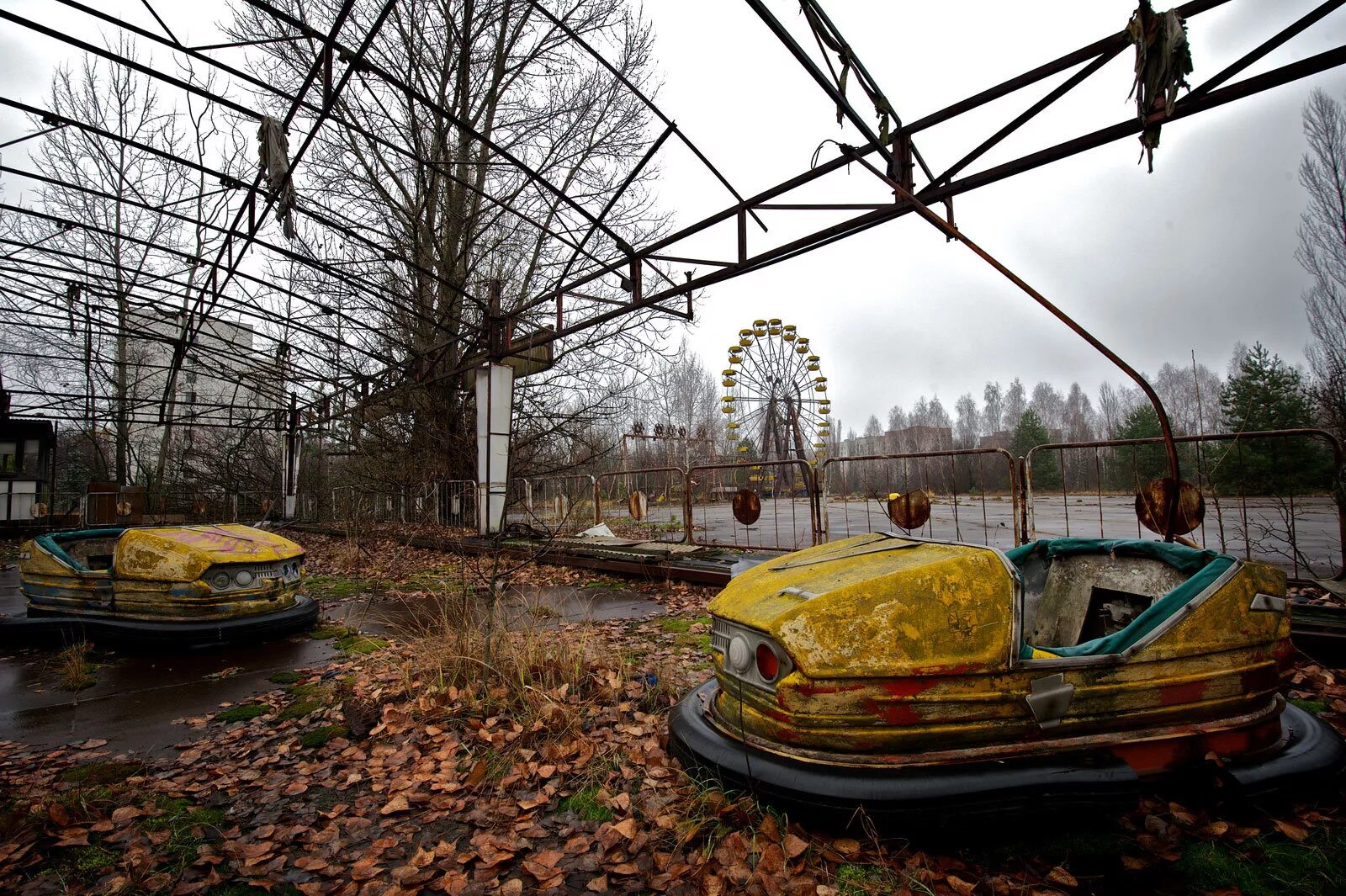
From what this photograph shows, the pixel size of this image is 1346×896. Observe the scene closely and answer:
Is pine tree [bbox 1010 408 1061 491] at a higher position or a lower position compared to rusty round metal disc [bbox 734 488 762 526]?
higher

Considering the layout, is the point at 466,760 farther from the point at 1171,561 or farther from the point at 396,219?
the point at 396,219

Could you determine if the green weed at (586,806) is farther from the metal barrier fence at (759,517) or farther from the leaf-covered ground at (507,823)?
the metal barrier fence at (759,517)

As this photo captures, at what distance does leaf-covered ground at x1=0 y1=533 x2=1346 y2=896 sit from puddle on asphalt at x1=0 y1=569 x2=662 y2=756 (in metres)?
0.13

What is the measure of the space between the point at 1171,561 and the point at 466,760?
2.88 metres

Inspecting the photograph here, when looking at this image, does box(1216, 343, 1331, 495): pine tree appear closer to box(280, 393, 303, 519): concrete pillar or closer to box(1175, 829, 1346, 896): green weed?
box(1175, 829, 1346, 896): green weed

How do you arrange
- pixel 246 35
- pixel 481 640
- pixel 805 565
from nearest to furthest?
1. pixel 805 565
2. pixel 481 640
3. pixel 246 35

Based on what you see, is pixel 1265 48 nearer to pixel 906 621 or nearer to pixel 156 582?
pixel 906 621

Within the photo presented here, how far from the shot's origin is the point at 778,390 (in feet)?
78.2

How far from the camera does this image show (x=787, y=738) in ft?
6.16

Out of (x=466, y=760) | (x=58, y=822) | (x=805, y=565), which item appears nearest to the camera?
(x=58, y=822)

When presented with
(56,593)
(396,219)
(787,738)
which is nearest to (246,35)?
(396,219)

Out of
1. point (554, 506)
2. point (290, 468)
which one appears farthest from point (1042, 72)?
point (290, 468)

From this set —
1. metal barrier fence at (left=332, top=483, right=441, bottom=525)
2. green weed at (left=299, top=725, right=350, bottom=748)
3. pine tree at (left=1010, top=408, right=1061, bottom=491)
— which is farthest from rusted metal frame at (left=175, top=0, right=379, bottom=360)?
pine tree at (left=1010, top=408, right=1061, bottom=491)

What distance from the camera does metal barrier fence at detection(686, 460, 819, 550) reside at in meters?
7.17
